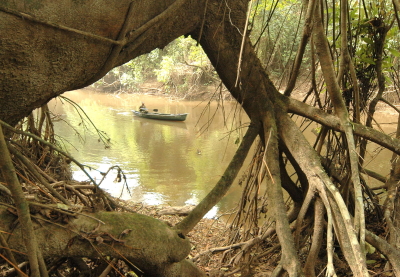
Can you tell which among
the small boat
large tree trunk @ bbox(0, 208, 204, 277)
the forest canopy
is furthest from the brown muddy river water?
large tree trunk @ bbox(0, 208, 204, 277)

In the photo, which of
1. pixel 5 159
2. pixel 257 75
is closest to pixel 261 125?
pixel 257 75

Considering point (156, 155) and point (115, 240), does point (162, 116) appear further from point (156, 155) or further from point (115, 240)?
point (115, 240)

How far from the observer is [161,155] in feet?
33.5

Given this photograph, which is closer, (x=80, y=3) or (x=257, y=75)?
(x=80, y=3)

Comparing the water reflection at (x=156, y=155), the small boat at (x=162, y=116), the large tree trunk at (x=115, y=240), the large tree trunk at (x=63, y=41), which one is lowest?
the water reflection at (x=156, y=155)

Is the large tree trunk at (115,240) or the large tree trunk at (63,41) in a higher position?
the large tree trunk at (63,41)

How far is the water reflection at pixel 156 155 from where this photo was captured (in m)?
7.23

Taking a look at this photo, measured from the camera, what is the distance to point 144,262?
1849 mm

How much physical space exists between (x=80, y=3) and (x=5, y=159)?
39.1 inches

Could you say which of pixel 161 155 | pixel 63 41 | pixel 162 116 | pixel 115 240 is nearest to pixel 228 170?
pixel 115 240

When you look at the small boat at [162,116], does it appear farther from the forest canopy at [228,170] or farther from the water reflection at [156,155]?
the forest canopy at [228,170]

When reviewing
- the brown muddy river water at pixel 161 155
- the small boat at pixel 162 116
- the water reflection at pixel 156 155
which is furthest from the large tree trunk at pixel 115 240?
the small boat at pixel 162 116

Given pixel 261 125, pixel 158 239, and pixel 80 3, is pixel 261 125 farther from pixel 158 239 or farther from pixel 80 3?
pixel 80 3

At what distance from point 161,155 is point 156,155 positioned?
14 cm
